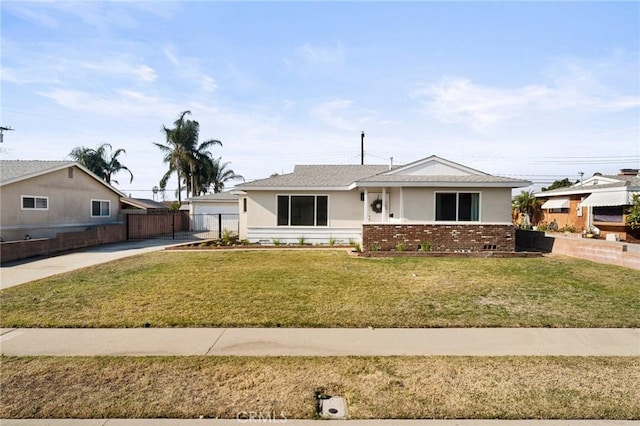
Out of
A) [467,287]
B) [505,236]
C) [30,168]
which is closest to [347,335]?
[467,287]

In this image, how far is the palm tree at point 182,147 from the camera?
1426 inches

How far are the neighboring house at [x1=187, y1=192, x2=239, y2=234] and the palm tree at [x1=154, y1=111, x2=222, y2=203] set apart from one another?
759 centimetres

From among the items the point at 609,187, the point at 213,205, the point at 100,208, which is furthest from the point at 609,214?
the point at 100,208

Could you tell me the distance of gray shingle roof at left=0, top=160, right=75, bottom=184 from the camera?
56.4 ft

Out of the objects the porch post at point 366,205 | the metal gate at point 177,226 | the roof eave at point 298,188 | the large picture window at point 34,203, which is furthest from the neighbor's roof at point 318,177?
the large picture window at point 34,203

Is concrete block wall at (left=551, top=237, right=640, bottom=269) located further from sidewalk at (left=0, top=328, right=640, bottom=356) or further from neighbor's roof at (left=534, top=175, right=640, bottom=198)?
neighbor's roof at (left=534, top=175, right=640, bottom=198)

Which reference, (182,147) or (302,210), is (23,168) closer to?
(302,210)

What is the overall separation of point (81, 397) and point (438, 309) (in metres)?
5.43

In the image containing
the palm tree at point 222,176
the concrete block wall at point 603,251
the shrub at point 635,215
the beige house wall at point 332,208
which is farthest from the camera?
the palm tree at point 222,176

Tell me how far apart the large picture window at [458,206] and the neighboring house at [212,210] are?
61.1 feet

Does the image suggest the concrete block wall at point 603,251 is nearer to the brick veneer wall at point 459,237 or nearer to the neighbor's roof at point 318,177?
the brick veneer wall at point 459,237

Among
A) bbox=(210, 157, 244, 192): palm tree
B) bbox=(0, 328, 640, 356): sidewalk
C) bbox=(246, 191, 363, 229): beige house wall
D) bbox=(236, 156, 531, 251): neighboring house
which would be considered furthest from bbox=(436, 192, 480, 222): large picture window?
bbox=(210, 157, 244, 192): palm tree

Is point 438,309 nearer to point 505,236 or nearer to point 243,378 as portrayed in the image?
point 243,378

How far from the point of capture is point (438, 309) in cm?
680
